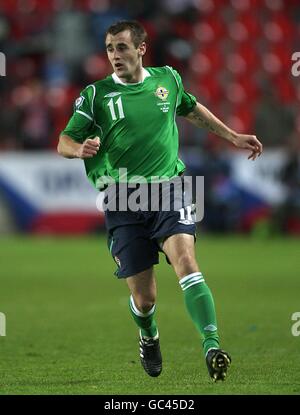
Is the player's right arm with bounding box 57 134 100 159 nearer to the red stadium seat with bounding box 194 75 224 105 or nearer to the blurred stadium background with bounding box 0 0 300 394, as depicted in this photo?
the blurred stadium background with bounding box 0 0 300 394

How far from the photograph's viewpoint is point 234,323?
9.79 meters

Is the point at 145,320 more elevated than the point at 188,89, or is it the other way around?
the point at 188,89

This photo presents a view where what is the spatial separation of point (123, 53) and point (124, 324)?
12.3 ft

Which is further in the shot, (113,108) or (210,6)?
(210,6)

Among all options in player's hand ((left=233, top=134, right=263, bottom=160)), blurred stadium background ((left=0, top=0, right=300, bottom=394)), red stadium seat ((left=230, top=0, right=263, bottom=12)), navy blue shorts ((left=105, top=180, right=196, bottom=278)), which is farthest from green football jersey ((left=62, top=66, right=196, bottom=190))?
red stadium seat ((left=230, top=0, right=263, bottom=12))

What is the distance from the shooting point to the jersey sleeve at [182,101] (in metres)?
7.34

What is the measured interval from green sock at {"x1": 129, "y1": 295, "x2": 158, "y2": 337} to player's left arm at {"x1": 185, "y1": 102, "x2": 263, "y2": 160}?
1312mm

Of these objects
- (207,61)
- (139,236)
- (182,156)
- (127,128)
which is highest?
(207,61)

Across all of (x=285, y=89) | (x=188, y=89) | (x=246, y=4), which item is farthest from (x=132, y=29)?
(x=246, y=4)

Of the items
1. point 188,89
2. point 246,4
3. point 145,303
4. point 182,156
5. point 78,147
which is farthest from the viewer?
point 246,4

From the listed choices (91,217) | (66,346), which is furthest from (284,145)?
(66,346)

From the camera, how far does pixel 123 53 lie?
691 cm

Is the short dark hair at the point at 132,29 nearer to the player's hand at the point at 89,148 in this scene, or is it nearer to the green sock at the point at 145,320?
the player's hand at the point at 89,148

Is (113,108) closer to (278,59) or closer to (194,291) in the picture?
(194,291)
